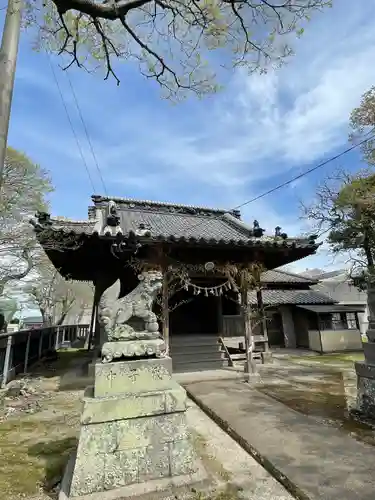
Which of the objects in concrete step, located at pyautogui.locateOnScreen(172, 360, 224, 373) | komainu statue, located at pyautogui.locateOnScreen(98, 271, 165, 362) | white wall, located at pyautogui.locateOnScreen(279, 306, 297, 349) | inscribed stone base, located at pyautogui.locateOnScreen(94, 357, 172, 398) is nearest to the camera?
inscribed stone base, located at pyautogui.locateOnScreen(94, 357, 172, 398)

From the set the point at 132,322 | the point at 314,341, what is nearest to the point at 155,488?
the point at 132,322

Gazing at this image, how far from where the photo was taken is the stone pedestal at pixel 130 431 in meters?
2.75

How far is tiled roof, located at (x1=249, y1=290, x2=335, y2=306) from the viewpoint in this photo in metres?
16.7

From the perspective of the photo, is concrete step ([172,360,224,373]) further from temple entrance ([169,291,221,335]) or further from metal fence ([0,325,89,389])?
metal fence ([0,325,89,389])

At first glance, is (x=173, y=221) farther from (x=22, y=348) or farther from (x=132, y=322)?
(x=132, y=322)

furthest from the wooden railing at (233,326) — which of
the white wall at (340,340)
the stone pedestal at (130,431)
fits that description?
the stone pedestal at (130,431)

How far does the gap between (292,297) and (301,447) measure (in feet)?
48.2

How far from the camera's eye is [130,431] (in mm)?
2883

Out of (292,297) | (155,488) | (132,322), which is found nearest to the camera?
(155,488)

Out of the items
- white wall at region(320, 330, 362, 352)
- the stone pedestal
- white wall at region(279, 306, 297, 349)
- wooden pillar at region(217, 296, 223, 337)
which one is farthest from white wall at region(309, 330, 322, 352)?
the stone pedestal

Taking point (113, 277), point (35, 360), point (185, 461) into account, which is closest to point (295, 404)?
point (185, 461)

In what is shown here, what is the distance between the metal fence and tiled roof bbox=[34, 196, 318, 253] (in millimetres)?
3746

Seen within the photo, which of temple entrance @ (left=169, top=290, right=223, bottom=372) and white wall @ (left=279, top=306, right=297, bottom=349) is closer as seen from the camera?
temple entrance @ (left=169, top=290, right=223, bottom=372)

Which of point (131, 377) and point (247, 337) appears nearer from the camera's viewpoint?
point (131, 377)
